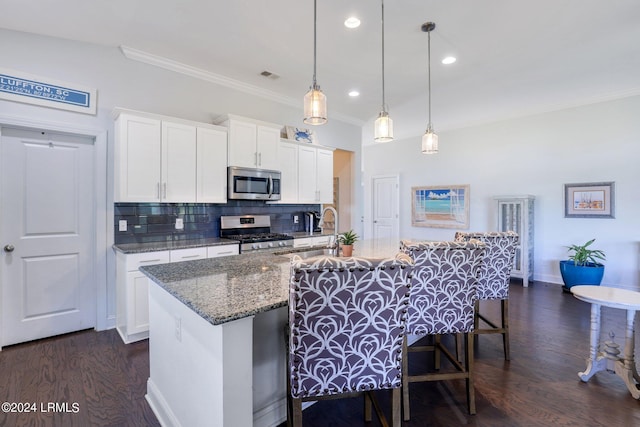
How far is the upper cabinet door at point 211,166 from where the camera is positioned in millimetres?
3623

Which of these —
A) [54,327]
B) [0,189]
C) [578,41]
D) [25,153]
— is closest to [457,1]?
[578,41]

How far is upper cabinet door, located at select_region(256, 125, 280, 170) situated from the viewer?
162 inches

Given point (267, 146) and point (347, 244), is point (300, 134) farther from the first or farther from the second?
point (347, 244)

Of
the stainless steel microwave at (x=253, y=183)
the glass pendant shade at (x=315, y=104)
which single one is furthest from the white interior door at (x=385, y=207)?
the glass pendant shade at (x=315, y=104)

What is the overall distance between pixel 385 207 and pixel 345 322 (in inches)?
261

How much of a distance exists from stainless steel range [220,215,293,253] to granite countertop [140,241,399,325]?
1253mm

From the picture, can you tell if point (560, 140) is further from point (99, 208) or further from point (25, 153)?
point (25, 153)

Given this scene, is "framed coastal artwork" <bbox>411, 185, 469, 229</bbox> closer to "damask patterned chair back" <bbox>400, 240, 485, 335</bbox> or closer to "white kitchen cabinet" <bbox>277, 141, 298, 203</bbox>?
"white kitchen cabinet" <bbox>277, 141, 298, 203</bbox>

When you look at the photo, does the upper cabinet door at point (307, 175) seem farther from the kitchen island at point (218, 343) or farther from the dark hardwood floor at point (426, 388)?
the dark hardwood floor at point (426, 388)

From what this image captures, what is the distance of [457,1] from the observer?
8.25 ft

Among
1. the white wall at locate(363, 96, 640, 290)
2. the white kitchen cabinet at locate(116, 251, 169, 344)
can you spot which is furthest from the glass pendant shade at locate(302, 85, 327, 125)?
the white wall at locate(363, 96, 640, 290)

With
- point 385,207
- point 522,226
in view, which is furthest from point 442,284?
point 385,207

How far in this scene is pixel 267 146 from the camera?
4.21 meters

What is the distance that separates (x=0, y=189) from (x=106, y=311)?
1487mm
